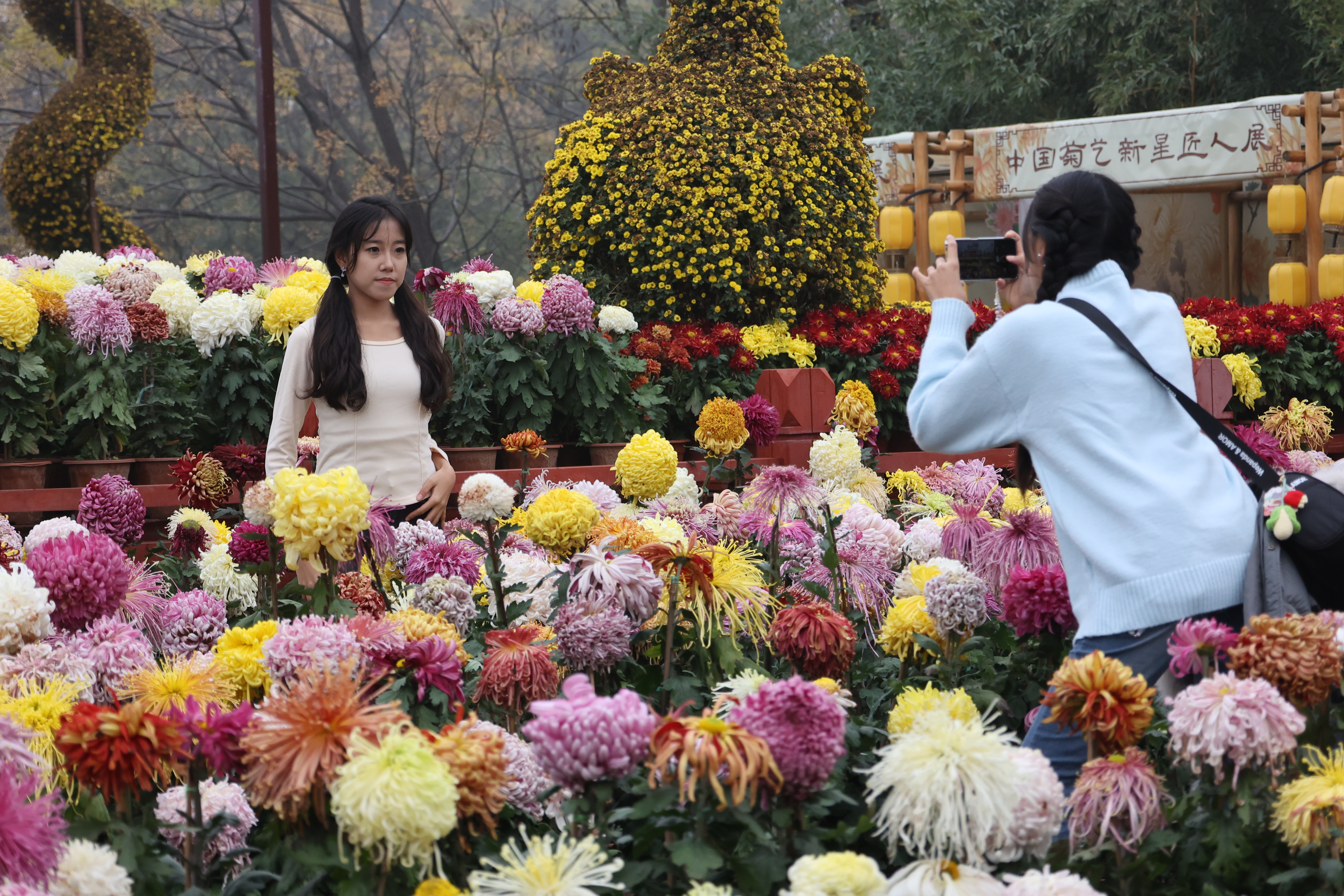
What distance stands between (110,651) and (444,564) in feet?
2.07

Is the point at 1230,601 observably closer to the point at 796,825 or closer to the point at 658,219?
the point at 796,825

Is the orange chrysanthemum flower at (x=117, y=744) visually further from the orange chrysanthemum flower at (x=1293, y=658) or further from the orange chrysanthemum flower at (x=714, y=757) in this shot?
the orange chrysanthemum flower at (x=1293, y=658)

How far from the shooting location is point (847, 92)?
5895mm

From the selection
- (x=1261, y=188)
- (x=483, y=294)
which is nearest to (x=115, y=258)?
(x=483, y=294)

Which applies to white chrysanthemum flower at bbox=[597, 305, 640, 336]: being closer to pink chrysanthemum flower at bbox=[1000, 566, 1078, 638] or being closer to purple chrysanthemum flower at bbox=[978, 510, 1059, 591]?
purple chrysanthemum flower at bbox=[978, 510, 1059, 591]

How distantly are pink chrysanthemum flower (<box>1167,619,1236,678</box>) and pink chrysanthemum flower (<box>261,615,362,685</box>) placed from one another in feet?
3.17

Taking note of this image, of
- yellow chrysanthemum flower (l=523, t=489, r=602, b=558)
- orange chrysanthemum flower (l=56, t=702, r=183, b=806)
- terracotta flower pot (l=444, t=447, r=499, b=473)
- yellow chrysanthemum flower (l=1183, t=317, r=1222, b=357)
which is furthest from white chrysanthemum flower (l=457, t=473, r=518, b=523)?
yellow chrysanthemum flower (l=1183, t=317, r=1222, b=357)

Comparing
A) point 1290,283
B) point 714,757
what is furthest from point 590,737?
point 1290,283

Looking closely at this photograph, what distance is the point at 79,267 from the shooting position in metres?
4.80

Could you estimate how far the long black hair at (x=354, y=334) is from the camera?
3.08 metres

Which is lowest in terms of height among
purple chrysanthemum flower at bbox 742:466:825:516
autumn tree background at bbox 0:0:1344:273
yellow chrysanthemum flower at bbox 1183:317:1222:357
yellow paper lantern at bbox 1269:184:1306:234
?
purple chrysanthemum flower at bbox 742:466:825:516

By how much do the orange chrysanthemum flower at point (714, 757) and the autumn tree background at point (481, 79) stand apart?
12398 millimetres

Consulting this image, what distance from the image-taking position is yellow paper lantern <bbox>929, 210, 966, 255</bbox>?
29.0 ft

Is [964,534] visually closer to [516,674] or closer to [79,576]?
[516,674]
